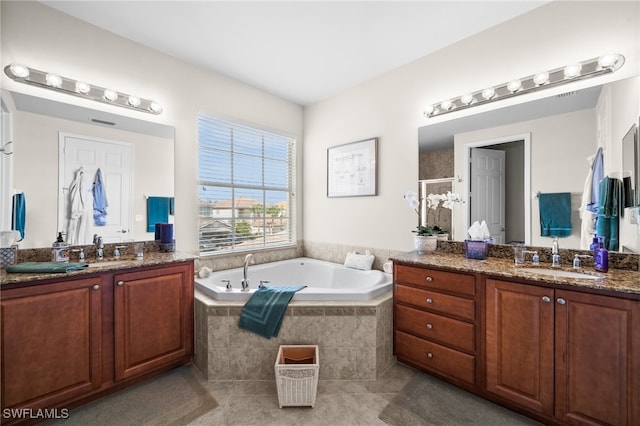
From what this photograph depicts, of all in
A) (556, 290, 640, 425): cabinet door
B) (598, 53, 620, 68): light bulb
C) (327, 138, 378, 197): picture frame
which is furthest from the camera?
(327, 138, 378, 197): picture frame

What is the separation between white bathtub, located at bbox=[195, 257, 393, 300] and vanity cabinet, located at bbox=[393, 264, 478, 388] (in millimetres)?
248

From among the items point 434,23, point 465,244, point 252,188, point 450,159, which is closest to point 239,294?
point 252,188

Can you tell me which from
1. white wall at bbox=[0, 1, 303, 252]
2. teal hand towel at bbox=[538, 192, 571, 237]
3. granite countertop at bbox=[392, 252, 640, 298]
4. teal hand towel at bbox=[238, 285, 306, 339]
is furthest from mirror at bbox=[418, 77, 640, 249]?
white wall at bbox=[0, 1, 303, 252]

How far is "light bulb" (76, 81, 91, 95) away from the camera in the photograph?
6.84 ft

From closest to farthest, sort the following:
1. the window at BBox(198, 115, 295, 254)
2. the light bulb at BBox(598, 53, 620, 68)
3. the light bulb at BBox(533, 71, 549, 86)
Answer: the light bulb at BBox(598, 53, 620, 68)
the light bulb at BBox(533, 71, 549, 86)
the window at BBox(198, 115, 295, 254)

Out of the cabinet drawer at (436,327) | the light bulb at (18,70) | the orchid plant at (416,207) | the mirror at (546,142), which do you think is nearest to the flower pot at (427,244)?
the orchid plant at (416,207)

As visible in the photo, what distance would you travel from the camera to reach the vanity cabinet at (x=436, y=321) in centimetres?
185

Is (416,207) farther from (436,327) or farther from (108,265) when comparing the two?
(108,265)

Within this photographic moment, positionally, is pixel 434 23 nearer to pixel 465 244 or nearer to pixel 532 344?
pixel 465 244

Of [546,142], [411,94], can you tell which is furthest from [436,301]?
[411,94]

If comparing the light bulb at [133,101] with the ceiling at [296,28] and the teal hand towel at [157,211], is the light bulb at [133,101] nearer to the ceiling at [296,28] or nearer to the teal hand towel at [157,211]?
the ceiling at [296,28]

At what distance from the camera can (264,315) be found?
2027 mm

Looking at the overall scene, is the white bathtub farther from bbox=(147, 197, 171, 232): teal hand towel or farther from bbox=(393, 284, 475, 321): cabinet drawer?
bbox=(147, 197, 171, 232): teal hand towel

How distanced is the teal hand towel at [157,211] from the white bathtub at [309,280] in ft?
2.08
